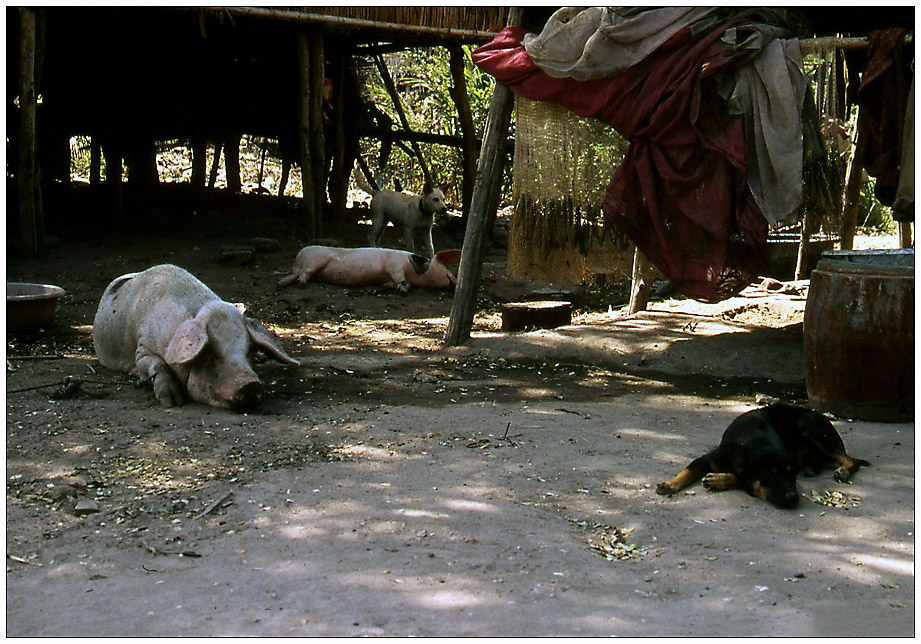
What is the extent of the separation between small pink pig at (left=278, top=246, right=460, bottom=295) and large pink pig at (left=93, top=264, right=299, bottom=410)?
351 cm

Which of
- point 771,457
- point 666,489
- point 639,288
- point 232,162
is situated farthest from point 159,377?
point 232,162

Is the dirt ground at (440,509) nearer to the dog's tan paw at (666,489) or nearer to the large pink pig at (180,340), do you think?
the dog's tan paw at (666,489)

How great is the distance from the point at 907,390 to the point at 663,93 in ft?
7.84

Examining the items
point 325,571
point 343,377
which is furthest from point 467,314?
point 325,571

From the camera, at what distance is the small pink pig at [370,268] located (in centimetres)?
1041

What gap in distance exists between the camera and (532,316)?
8289 millimetres

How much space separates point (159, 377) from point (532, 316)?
366 centimetres

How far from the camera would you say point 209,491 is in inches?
161

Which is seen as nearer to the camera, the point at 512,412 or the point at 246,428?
the point at 246,428

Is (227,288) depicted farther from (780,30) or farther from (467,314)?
(780,30)

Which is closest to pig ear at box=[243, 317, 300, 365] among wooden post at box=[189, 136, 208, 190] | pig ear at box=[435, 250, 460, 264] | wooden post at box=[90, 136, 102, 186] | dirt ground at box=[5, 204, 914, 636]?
dirt ground at box=[5, 204, 914, 636]

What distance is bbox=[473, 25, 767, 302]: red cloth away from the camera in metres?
5.92

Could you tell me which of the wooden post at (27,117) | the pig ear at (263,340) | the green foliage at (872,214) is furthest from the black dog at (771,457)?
the green foliage at (872,214)

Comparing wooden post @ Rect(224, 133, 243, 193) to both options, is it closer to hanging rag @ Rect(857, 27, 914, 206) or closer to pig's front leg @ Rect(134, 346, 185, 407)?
pig's front leg @ Rect(134, 346, 185, 407)
